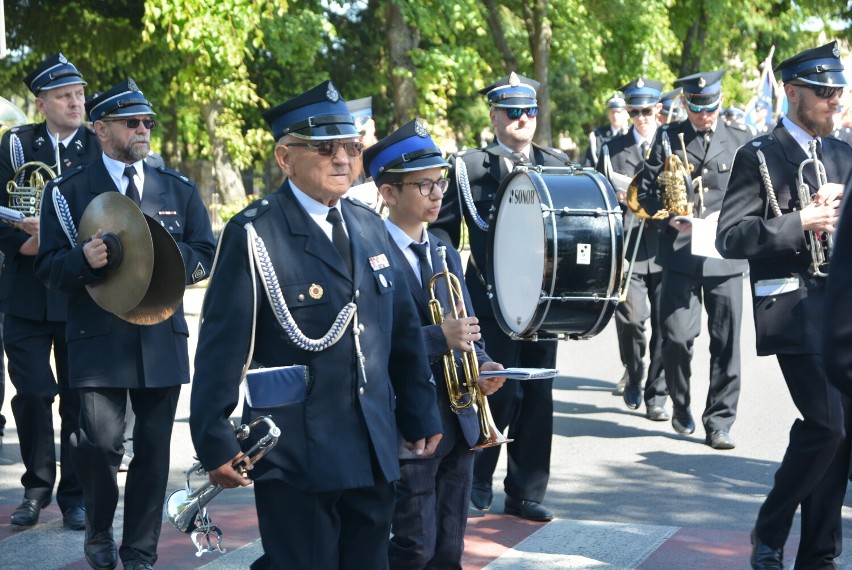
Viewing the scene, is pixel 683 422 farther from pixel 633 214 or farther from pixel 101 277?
pixel 101 277

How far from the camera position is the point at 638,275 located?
11.0 meters

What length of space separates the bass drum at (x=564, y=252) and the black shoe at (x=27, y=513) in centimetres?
269

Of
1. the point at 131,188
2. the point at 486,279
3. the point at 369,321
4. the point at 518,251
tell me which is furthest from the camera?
the point at 486,279

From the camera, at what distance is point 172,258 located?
18.8 feet

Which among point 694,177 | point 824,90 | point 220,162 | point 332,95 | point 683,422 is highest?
point 220,162

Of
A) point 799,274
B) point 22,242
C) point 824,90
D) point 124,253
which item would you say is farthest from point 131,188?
point 824,90

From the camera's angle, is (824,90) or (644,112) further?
(644,112)

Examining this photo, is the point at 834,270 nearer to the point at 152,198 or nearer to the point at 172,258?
the point at 172,258

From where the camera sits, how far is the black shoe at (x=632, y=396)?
10.5 metres

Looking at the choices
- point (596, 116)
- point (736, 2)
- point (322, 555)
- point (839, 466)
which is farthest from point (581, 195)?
point (596, 116)

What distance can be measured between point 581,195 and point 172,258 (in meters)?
1.89

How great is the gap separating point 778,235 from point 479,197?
183cm

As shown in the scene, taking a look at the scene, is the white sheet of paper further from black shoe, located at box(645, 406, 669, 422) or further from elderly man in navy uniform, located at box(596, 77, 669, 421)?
black shoe, located at box(645, 406, 669, 422)

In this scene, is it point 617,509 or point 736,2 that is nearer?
point 617,509
